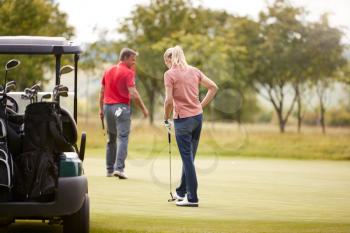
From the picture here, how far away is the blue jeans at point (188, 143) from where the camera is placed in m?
12.5

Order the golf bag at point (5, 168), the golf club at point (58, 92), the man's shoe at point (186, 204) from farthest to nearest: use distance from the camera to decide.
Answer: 1. the man's shoe at point (186, 204)
2. the golf club at point (58, 92)
3. the golf bag at point (5, 168)

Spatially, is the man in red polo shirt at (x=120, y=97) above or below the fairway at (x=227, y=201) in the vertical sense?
above

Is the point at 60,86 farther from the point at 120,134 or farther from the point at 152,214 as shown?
the point at 120,134

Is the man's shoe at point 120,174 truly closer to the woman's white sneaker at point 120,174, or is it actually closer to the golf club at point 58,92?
the woman's white sneaker at point 120,174

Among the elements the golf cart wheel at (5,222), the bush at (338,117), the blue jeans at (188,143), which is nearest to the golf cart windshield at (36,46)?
the golf cart wheel at (5,222)

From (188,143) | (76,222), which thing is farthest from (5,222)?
(188,143)

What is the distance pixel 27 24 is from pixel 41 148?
32761mm

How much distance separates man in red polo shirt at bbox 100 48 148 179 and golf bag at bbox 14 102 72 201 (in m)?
7.96

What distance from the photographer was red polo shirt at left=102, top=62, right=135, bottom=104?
55.2 feet

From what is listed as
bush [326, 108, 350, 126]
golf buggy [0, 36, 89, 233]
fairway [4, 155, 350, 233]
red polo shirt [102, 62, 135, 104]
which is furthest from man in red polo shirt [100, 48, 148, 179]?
bush [326, 108, 350, 126]

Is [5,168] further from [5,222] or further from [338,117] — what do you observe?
[338,117]

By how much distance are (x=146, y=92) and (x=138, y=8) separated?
653 centimetres

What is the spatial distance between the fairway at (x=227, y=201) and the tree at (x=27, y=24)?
1800 centimetres

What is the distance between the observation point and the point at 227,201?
1366 centimetres
